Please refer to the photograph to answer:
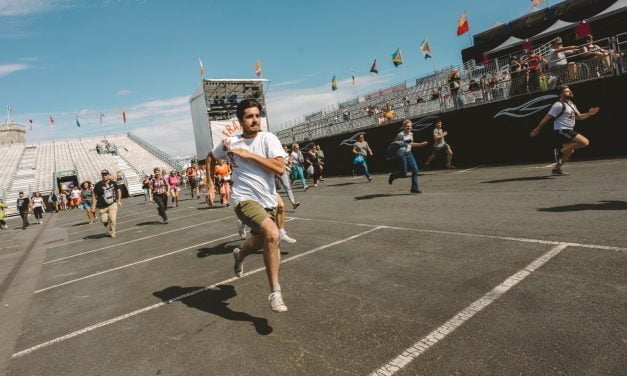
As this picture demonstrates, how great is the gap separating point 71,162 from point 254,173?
55765mm

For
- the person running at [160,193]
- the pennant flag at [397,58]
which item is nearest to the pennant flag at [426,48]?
the pennant flag at [397,58]

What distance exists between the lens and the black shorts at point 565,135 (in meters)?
8.91

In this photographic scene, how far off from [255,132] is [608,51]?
1212 cm

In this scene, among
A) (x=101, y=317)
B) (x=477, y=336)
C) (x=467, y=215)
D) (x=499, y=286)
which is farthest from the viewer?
(x=467, y=215)

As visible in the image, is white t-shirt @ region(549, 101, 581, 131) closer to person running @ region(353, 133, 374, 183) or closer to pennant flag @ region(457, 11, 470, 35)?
person running @ region(353, 133, 374, 183)

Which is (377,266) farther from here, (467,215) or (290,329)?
(467,215)

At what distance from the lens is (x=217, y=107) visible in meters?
29.8

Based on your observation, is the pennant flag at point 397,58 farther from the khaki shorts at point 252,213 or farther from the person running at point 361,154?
the khaki shorts at point 252,213

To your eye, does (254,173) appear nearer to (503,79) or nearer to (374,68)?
(503,79)

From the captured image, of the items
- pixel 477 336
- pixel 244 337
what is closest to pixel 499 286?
pixel 477 336

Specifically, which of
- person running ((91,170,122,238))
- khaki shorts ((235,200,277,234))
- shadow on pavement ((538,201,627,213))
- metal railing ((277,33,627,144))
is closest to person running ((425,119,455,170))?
metal railing ((277,33,627,144))

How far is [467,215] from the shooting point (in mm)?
6777

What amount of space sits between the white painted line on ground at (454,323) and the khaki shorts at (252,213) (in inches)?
64.7

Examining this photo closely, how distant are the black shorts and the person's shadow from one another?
848cm
